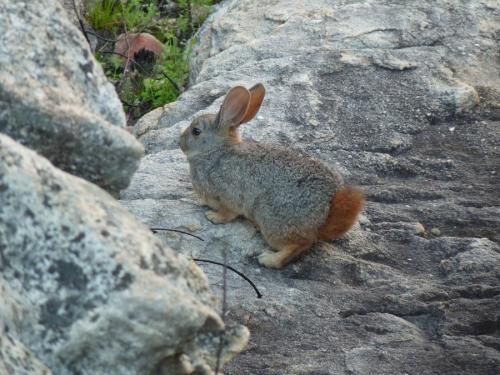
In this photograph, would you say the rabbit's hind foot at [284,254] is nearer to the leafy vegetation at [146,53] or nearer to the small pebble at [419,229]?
the small pebble at [419,229]

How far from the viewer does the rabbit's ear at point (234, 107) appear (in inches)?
236

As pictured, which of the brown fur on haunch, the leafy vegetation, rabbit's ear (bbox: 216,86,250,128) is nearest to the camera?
the brown fur on haunch

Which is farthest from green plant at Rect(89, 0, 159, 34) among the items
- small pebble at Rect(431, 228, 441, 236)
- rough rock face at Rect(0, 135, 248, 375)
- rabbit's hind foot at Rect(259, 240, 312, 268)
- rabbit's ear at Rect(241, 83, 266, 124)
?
rough rock face at Rect(0, 135, 248, 375)

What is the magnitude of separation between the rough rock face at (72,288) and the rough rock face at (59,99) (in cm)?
25

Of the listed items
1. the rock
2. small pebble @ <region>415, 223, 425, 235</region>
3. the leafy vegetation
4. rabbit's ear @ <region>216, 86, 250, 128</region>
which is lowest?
the leafy vegetation

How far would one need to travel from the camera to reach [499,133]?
6621 mm

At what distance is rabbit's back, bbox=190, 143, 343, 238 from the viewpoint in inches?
213

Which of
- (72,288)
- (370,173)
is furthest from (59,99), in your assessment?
(370,173)

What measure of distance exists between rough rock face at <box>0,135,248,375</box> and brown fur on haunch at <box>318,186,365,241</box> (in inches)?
101

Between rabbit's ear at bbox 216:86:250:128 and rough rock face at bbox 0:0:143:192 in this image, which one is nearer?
rough rock face at bbox 0:0:143:192

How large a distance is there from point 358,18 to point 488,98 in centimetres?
129

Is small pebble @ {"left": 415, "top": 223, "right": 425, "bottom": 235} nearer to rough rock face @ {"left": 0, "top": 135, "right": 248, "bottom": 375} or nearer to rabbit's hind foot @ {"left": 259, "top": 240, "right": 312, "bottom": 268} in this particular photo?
rabbit's hind foot @ {"left": 259, "top": 240, "right": 312, "bottom": 268}

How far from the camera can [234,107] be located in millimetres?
6094

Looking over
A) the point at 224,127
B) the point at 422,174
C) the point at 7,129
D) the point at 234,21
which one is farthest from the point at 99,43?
the point at 7,129
